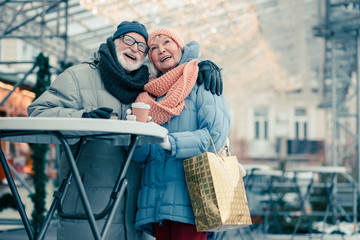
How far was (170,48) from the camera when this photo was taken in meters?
2.25

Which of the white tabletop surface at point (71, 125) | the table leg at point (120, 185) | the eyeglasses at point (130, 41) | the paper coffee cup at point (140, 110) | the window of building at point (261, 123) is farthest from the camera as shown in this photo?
the window of building at point (261, 123)

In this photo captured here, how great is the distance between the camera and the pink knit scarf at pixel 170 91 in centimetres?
203

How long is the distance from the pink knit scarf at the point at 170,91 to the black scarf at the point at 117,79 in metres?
0.04

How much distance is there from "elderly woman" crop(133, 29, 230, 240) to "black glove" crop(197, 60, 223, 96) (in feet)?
0.08

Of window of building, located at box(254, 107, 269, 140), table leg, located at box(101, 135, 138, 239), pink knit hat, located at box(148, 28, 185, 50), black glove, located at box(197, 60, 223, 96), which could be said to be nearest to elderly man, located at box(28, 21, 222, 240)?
black glove, located at box(197, 60, 223, 96)

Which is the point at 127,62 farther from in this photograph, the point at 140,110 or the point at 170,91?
the point at 140,110

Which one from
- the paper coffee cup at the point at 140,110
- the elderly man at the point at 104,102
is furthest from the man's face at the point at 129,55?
the paper coffee cup at the point at 140,110

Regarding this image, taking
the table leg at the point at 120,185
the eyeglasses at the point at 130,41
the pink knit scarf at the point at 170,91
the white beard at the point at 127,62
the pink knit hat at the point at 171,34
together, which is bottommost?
the table leg at the point at 120,185

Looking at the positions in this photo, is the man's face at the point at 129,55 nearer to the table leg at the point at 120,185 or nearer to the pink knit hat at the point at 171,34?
the pink knit hat at the point at 171,34

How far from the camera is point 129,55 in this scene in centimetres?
220

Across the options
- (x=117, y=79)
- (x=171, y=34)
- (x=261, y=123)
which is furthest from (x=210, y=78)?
(x=261, y=123)

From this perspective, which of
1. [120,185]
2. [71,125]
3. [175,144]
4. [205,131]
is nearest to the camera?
[71,125]

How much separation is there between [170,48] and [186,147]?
0.52 meters

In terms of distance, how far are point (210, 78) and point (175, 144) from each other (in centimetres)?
37
